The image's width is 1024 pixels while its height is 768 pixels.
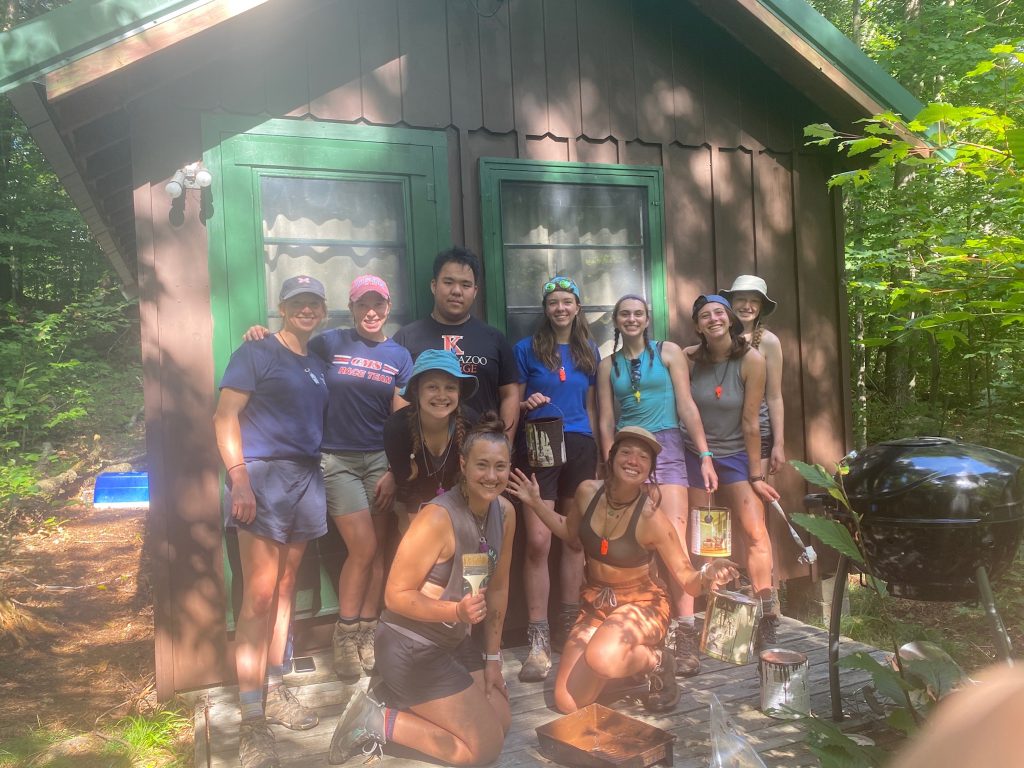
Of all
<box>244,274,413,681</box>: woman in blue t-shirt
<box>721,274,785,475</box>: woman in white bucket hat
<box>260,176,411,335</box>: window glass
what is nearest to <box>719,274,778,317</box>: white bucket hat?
<box>721,274,785,475</box>: woman in white bucket hat

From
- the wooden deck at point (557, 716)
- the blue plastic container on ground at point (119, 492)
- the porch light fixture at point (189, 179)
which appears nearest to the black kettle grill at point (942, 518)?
the wooden deck at point (557, 716)

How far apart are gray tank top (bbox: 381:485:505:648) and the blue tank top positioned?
4.43 ft

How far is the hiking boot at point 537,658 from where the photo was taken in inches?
156

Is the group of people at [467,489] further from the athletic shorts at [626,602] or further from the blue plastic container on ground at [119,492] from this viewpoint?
the blue plastic container on ground at [119,492]

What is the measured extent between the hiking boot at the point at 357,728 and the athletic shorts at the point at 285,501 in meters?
0.89

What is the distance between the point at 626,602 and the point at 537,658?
0.64m

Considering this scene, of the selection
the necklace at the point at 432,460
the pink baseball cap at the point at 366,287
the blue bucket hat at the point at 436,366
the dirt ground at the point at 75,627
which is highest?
the pink baseball cap at the point at 366,287

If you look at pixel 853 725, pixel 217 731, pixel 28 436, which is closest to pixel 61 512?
pixel 28 436

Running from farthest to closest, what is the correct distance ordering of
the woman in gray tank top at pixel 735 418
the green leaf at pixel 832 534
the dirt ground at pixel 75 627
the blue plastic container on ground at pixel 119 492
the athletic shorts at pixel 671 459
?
the blue plastic container on ground at pixel 119 492
the dirt ground at pixel 75 627
the woman in gray tank top at pixel 735 418
the athletic shorts at pixel 671 459
the green leaf at pixel 832 534

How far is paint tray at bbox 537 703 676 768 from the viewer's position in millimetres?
2975

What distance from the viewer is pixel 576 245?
16.5 feet

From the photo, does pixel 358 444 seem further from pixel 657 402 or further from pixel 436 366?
pixel 657 402

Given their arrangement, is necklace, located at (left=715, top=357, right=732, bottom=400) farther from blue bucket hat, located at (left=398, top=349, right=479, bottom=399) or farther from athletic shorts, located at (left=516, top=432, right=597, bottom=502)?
blue bucket hat, located at (left=398, top=349, right=479, bottom=399)

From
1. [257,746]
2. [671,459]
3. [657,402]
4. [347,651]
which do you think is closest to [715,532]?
[671,459]
